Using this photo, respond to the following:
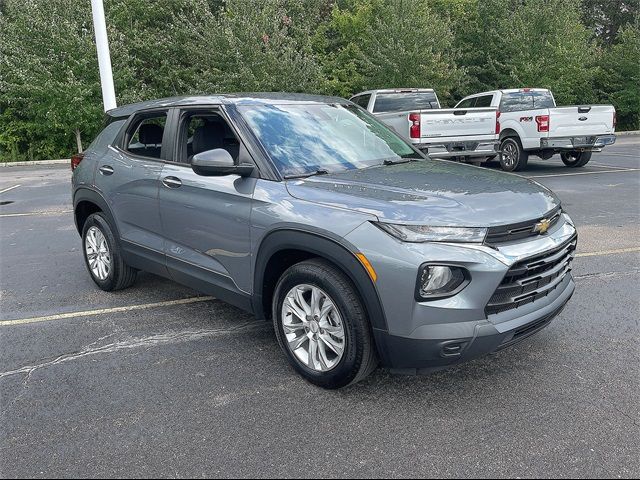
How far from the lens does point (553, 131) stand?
12992 mm

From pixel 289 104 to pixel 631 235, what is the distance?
5.03m

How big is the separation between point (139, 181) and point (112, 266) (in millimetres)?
998

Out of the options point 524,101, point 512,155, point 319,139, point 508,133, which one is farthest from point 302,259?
point 524,101

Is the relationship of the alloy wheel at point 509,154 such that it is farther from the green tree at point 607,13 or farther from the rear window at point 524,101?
the green tree at point 607,13

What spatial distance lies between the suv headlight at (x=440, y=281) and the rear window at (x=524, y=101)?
1258cm

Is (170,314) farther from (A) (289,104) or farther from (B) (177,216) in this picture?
(A) (289,104)

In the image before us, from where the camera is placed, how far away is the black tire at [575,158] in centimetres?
1425

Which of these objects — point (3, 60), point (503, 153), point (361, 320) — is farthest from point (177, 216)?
point (3, 60)

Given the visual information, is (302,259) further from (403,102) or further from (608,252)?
(403,102)

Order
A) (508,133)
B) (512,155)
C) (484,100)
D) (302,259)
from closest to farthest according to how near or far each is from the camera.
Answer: (302,259) → (512,155) → (508,133) → (484,100)

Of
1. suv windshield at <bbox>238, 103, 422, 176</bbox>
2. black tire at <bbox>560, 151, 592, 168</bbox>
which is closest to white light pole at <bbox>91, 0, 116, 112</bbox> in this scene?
suv windshield at <bbox>238, 103, 422, 176</bbox>

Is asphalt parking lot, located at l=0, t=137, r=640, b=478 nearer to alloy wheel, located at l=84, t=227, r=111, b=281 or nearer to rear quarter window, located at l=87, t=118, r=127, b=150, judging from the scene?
alloy wheel, located at l=84, t=227, r=111, b=281

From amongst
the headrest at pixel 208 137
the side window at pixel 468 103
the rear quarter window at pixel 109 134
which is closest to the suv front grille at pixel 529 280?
the headrest at pixel 208 137

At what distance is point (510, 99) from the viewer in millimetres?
14586
